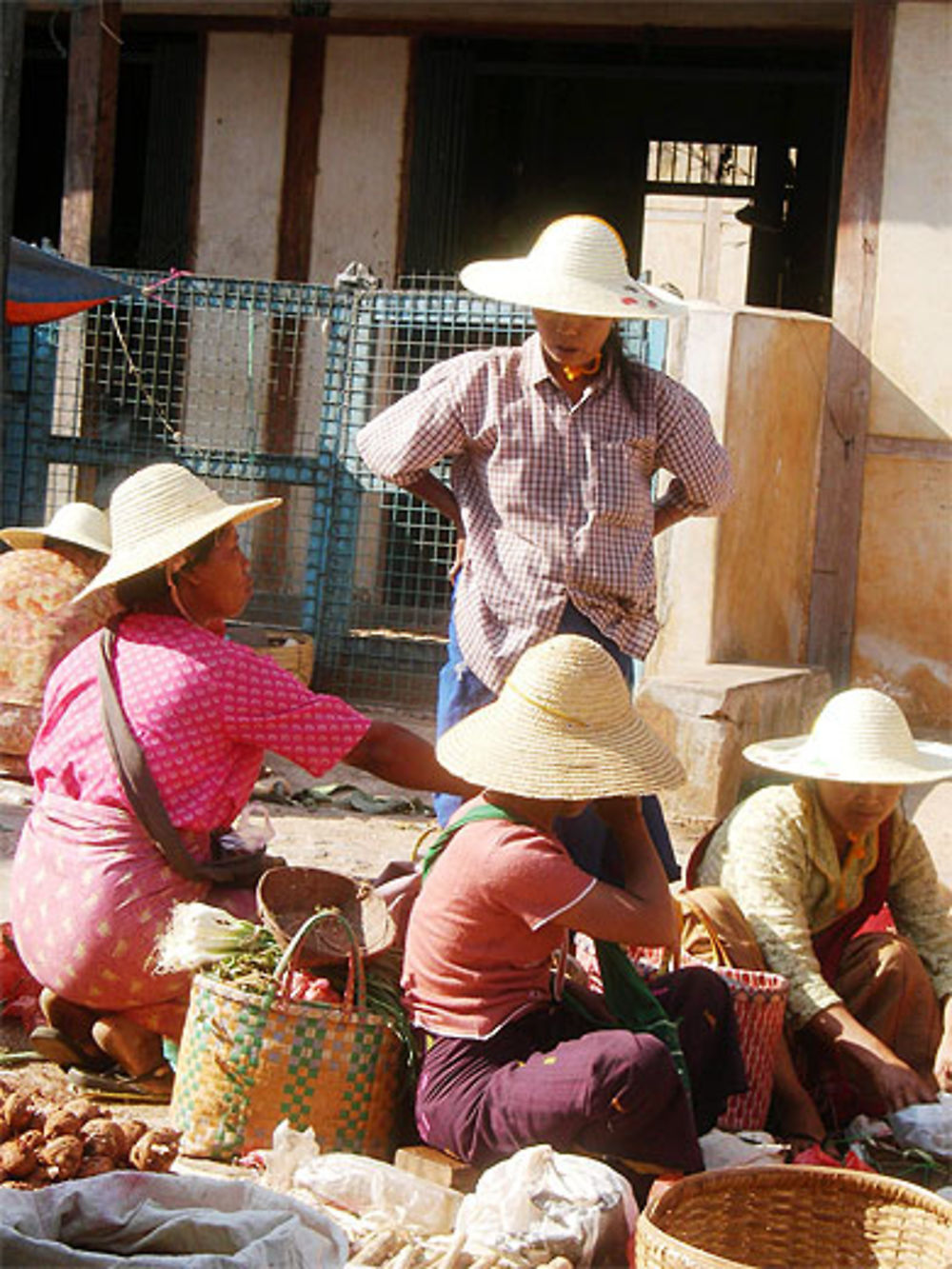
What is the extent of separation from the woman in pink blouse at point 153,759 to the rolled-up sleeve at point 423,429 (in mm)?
589

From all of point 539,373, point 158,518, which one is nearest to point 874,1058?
point 539,373

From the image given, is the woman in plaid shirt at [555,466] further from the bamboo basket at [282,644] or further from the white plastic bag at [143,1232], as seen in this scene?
the bamboo basket at [282,644]

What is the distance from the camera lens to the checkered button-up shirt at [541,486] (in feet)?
15.0

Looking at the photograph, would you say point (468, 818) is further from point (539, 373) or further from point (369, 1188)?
point (539, 373)

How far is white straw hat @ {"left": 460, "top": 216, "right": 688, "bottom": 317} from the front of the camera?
4.55 metres

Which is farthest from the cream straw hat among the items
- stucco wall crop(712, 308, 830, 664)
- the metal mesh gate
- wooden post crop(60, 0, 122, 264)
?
wooden post crop(60, 0, 122, 264)

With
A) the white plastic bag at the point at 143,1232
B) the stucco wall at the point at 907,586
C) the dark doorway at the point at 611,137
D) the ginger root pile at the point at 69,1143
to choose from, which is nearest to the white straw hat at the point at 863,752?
the ginger root pile at the point at 69,1143

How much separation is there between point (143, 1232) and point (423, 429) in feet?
7.82

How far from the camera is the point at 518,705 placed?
12.4 feet

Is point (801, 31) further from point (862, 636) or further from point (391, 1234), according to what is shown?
point (391, 1234)

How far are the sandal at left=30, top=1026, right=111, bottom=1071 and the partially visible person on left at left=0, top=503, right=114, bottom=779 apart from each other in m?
3.11

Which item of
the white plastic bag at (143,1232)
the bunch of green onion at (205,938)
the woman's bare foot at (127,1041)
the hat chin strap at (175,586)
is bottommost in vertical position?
the woman's bare foot at (127,1041)

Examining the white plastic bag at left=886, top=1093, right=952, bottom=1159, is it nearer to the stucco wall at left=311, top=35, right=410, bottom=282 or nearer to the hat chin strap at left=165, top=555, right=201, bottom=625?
the hat chin strap at left=165, top=555, right=201, bottom=625

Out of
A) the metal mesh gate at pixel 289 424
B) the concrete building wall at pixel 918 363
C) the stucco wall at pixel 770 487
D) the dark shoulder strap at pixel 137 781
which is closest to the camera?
the dark shoulder strap at pixel 137 781
